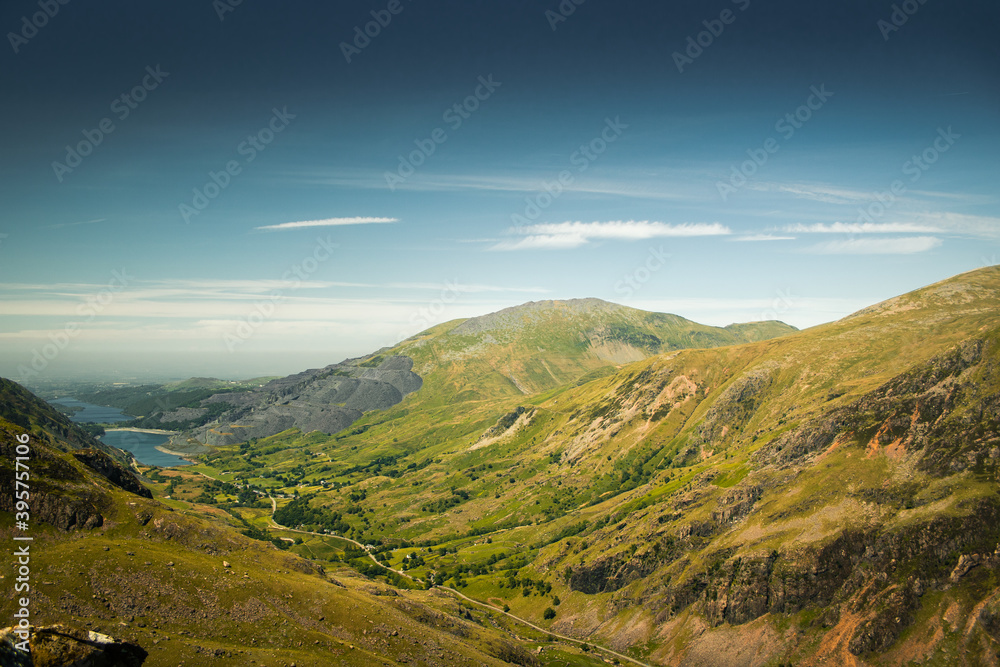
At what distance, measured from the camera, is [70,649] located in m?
23.8

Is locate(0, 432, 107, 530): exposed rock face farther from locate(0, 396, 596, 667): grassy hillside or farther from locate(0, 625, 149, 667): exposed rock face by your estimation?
locate(0, 625, 149, 667): exposed rock face

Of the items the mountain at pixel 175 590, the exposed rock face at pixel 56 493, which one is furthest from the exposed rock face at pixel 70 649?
the exposed rock face at pixel 56 493

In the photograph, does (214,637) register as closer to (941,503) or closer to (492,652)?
(492,652)

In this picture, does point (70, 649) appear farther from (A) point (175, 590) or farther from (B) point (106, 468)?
(B) point (106, 468)

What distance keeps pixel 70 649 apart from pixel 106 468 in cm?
12134

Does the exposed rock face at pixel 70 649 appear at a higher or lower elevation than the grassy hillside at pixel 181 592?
higher

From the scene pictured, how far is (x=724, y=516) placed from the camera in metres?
184

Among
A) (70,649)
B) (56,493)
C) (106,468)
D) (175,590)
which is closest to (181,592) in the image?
(175,590)

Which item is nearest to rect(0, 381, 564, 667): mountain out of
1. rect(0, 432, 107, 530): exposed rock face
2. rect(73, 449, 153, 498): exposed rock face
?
rect(0, 432, 107, 530): exposed rock face

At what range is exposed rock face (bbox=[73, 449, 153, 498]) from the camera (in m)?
113

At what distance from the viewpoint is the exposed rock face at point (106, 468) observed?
113125mm

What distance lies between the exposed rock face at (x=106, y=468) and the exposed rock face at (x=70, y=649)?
11165 cm

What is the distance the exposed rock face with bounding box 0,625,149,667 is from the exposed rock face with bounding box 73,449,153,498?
4396 inches

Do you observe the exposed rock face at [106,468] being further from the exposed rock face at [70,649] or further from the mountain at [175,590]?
the exposed rock face at [70,649]
